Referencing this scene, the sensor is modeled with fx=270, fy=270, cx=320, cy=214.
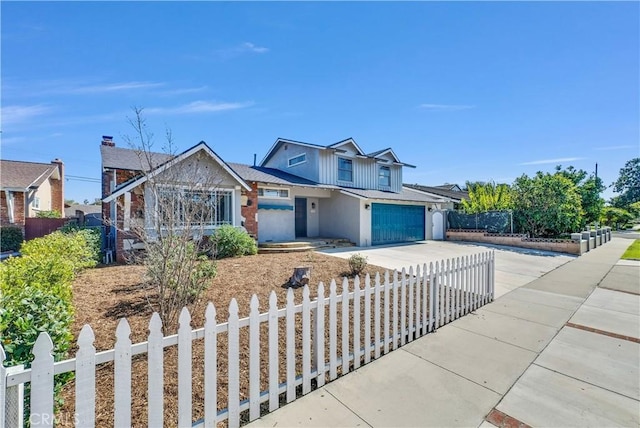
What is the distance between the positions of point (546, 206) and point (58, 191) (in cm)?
3852

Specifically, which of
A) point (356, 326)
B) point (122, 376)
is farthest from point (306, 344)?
point (122, 376)

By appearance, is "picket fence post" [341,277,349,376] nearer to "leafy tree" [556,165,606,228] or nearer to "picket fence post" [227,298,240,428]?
"picket fence post" [227,298,240,428]

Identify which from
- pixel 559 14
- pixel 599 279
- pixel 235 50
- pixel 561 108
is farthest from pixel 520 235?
pixel 235 50

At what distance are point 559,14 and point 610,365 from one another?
31.3 ft

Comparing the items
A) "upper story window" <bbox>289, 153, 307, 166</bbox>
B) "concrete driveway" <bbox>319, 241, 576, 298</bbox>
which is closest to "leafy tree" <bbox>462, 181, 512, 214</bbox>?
"concrete driveway" <bbox>319, 241, 576, 298</bbox>

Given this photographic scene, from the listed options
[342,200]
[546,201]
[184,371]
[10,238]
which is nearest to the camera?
[184,371]

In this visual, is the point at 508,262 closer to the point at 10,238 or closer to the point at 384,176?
the point at 384,176

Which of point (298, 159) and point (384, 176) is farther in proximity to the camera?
point (384, 176)

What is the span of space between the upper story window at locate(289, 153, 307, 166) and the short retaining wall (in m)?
12.0

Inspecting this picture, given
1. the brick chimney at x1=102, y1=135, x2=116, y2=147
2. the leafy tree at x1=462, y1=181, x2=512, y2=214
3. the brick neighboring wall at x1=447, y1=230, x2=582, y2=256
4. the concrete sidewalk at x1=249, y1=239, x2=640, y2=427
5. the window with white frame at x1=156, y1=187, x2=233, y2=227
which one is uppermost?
the brick chimney at x1=102, y1=135, x2=116, y2=147

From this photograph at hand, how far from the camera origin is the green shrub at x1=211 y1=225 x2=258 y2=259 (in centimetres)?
1076

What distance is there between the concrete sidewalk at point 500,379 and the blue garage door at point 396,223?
1120 centimetres

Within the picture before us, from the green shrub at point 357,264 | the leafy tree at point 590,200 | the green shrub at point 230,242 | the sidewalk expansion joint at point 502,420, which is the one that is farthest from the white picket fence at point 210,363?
the leafy tree at point 590,200

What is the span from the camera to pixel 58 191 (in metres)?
24.8
